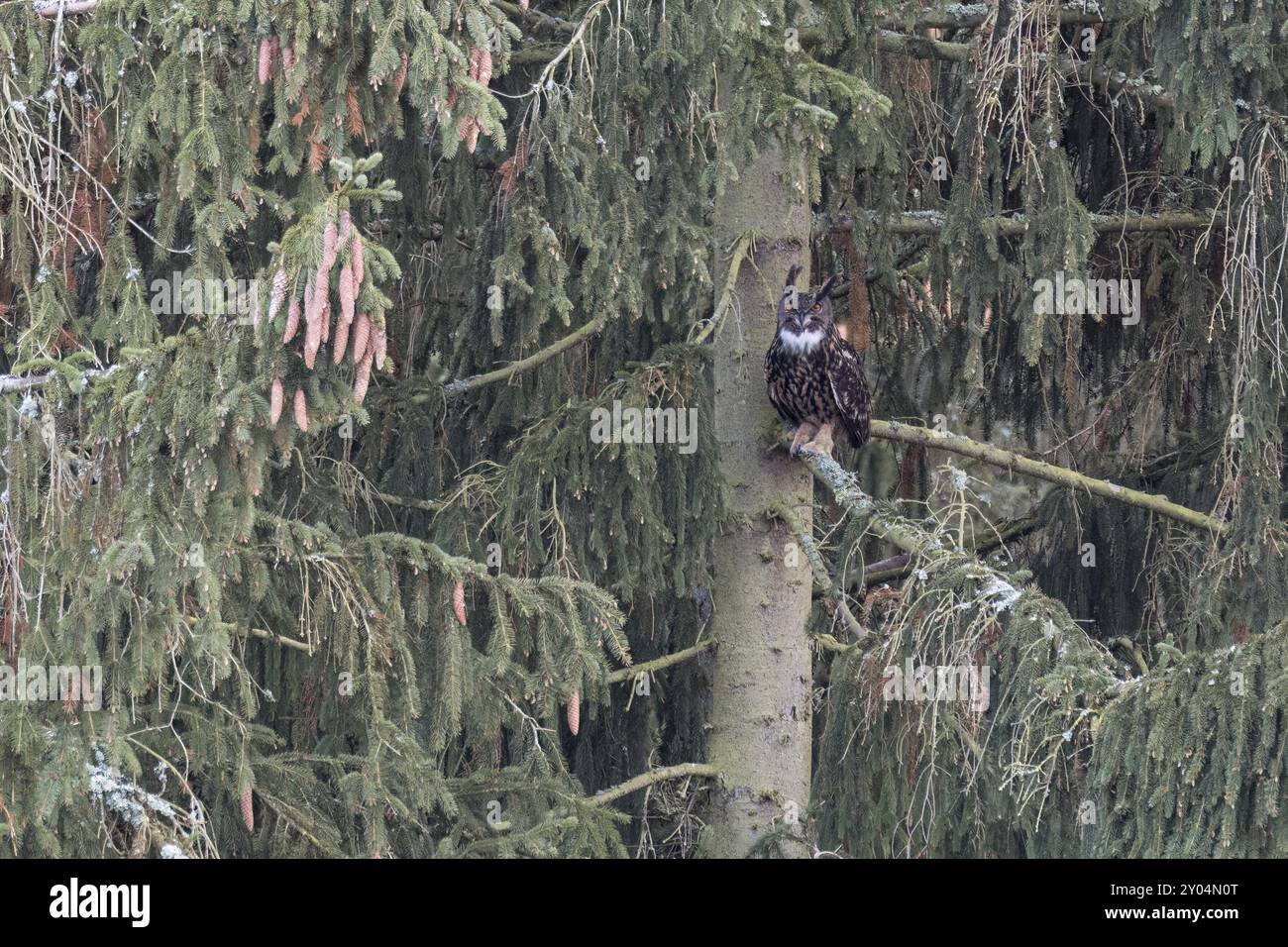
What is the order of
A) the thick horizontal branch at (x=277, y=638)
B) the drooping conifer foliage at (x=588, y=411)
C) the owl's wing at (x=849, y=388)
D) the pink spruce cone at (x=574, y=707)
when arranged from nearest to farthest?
the drooping conifer foliage at (x=588, y=411)
the thick horizontal branch at (x=277, y=638)
the pink spruce cone at (x=574, y=707)
the owl's wing at (x=849, y=388)

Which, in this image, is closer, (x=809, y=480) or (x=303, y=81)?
(x=303, y=81)

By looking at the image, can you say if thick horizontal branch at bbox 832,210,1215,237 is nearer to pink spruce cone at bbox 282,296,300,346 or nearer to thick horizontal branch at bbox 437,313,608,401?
thick horizontal branch at bbox 437,313,608,401

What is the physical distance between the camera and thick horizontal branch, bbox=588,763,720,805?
567 centimetres

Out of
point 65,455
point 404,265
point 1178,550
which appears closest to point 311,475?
point 404,265

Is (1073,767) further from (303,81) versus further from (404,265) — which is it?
(404,265)

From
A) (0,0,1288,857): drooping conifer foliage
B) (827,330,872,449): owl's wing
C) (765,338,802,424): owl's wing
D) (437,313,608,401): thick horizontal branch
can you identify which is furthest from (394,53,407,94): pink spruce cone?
(827,330,872,449): owl's wing

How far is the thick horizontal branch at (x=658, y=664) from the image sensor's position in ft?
19.1

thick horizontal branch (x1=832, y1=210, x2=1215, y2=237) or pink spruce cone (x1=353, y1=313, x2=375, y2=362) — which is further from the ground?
thick horizontal branch (x1=832, y1=210, x2=1215, y2=237)

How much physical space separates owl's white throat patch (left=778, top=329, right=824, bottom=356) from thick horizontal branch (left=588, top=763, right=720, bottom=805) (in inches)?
63.8

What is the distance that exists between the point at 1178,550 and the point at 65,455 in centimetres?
416

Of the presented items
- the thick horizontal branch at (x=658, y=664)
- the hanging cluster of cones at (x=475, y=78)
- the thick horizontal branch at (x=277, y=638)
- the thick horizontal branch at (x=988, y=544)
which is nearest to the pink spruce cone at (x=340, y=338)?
the hanging cluster of cones at (x=475, y=78)

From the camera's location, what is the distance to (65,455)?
12.8 ft

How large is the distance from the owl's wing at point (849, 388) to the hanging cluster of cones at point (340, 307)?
303cm

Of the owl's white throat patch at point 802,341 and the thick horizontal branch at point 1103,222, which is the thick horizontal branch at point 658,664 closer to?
the owl's white throat patch at point 802,341
